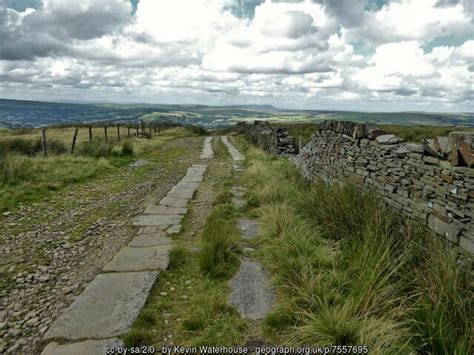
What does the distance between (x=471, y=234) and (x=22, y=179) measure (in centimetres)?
927

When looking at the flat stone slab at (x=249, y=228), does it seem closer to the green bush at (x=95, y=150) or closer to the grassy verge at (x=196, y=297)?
the grassy verge at (x=196, y=297)

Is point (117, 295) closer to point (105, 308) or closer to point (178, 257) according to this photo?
point (105, 308)

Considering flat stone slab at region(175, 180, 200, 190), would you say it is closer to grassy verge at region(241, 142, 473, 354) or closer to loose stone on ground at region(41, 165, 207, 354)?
loose stone on ground at region(41, 165, 207, 354)

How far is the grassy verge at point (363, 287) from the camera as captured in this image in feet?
8.68

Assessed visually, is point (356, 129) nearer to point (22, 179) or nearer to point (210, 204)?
point (210, 204)

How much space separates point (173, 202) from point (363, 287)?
4941 millimetres

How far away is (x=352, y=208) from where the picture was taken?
16.8ft

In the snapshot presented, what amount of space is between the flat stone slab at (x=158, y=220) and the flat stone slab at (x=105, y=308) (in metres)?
1.97

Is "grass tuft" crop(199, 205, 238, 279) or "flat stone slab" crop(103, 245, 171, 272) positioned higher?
"grass tuft" crop(199, 205, 238, 279)

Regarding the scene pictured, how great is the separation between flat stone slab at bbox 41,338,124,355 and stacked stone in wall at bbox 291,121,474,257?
3.71 metres

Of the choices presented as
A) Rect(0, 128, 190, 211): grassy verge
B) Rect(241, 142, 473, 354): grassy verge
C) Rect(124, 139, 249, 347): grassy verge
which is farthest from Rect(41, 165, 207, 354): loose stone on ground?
Rect(0, 128, 190, 211): grassy verge

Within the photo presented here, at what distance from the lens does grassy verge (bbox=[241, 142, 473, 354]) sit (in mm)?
2646

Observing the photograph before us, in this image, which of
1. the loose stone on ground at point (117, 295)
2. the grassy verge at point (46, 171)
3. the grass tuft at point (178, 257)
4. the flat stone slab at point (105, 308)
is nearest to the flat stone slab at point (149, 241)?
the loose stone on ground at point (117, 295)

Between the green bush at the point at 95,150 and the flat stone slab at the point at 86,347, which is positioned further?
the green bush at the point at 95,150
